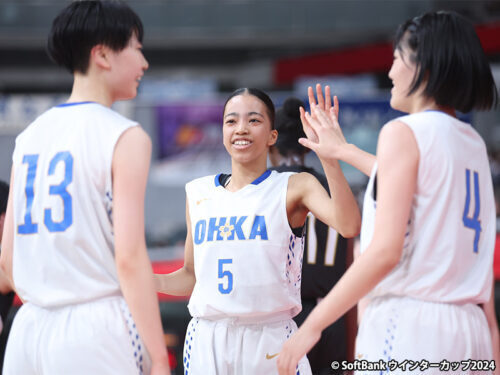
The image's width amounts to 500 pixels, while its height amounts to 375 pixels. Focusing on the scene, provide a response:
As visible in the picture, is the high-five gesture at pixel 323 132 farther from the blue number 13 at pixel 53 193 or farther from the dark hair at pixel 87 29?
the blue number 13 at pixel 53 193

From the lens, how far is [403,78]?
1.95m

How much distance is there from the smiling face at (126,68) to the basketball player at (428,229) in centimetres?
75

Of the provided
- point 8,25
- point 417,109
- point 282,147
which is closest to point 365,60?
point 8,25

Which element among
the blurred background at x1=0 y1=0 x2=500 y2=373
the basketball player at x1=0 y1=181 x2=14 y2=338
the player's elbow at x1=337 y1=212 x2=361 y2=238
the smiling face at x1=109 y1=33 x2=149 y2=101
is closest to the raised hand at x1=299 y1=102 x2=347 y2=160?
the player's elbow at x1=337 y1=212 x2=361 y2=238

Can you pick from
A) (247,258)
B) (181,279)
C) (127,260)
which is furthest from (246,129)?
(127,260)

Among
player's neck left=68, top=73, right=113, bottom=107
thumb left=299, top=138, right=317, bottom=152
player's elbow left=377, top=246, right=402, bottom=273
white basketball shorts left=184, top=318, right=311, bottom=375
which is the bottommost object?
white basketball shorts left=184, top=318, right=311, bottom=375

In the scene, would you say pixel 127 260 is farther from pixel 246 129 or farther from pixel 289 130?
pixel 289 130

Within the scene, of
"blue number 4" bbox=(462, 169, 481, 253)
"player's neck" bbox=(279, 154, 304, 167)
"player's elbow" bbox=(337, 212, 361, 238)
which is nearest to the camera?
Result: "blue number 4" bbox=(462, 169, 481, 253)

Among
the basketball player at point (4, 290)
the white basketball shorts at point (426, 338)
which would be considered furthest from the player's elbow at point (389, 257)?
the basketball player at point (4, 290)

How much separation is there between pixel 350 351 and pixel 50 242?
6.84 ft

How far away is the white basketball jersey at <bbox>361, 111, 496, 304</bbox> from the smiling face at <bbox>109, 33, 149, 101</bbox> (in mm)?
761

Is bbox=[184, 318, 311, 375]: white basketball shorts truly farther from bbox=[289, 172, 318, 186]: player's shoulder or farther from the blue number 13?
the blue number 13

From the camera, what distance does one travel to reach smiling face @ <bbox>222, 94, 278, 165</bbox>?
2.70m

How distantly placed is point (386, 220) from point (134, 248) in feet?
2.22
